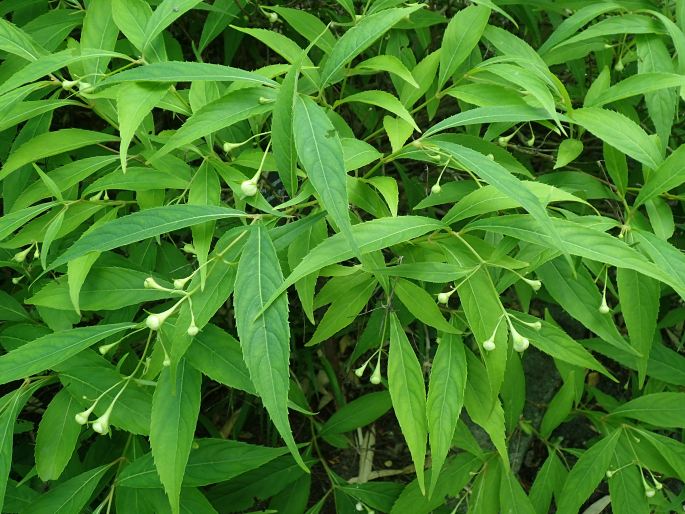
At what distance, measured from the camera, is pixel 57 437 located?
1.21 m

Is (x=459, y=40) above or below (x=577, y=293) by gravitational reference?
above

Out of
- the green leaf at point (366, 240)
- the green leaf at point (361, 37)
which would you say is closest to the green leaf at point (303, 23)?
the green leaf at point (361, 37)

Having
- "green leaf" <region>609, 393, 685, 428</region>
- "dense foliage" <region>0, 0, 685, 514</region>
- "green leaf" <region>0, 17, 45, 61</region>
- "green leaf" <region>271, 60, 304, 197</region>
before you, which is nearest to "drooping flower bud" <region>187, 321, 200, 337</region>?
"dense foliage" <region>0, 0, 685, 514</region>

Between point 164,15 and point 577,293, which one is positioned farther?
point 577,293

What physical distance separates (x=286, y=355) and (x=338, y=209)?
0.66 feet

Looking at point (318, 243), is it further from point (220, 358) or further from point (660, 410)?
point (660, 410)

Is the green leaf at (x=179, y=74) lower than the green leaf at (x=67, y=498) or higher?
higher

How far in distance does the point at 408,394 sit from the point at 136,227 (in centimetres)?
48

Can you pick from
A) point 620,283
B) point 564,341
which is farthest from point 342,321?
point 620,283

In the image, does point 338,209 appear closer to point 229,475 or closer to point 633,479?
point 229,475

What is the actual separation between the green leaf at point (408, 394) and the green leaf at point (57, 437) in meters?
0.61

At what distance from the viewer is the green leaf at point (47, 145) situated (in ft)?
3.76

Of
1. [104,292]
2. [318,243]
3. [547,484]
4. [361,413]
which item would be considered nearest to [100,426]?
[104,292]

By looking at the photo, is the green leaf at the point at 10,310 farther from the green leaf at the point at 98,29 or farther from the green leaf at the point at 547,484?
the green leaf at the point at 547,484
